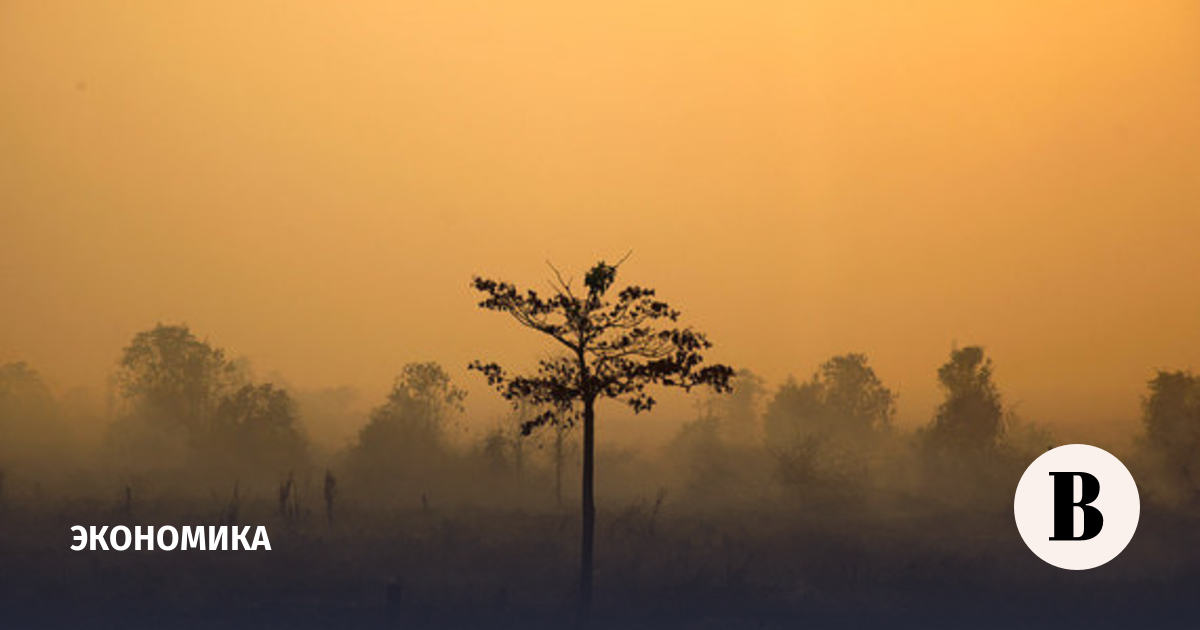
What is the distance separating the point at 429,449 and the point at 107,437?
75.9 feet

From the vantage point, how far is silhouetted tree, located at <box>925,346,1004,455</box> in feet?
330

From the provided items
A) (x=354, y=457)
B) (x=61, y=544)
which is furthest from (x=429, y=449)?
(x=61, y=544)

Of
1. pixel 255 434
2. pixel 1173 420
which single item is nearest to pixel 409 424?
pixel 255 434

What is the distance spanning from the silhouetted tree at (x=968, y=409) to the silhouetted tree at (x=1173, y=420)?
9.41 m

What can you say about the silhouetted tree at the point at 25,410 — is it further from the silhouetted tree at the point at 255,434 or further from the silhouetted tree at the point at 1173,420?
the silhouetted tree at the point at 1173,420

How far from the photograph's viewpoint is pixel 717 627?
50.0 metres

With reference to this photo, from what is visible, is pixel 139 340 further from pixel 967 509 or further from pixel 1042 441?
pixel 1042 441

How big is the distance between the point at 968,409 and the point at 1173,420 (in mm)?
12640

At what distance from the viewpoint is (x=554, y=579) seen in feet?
182

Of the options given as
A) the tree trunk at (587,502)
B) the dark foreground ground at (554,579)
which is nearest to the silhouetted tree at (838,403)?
the dark foreground ground at (554,579)

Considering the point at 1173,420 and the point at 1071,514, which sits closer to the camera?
the point at 1071,514

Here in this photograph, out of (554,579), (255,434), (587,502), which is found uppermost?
(255,434)

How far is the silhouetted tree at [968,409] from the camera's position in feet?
330

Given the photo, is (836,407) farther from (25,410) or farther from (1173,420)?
(25,410)
